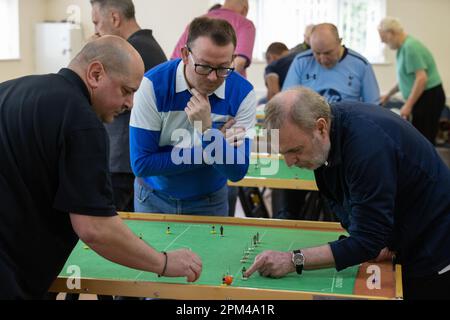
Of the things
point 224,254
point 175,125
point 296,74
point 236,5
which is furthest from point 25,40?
point 224,254

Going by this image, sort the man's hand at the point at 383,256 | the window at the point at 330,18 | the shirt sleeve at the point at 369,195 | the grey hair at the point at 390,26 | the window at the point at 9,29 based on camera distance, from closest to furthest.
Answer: the shirt sleeve at the point at 369,195, the man's hand at the point at 383,256, the grey hair at the point at 390,26, the window at the point at 330,18, the window at the point at 9,29

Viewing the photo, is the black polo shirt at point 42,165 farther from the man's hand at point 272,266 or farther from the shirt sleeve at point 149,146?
the shirt sleeve at point 149,146

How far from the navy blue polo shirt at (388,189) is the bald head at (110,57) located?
0.65 meters

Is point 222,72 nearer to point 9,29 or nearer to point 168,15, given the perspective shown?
point 168,15

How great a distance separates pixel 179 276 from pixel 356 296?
0.51 metres

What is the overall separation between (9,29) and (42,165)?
9.17 m

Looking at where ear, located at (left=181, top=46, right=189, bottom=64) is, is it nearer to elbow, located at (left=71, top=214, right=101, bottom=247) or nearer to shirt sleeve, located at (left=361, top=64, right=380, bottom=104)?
elbow, located at (left=71, top=214, right=101, bottom=247)

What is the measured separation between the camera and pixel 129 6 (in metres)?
3.48

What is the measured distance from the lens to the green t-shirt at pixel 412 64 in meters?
6.46

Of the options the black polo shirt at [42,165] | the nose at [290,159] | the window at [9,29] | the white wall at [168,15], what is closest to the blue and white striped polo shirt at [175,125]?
the nose at [290,159]

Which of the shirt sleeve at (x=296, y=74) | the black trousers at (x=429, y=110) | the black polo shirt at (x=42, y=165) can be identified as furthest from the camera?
the black trousers at (x=429, y=110)

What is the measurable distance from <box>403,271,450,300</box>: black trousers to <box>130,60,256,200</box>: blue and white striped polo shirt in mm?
748
